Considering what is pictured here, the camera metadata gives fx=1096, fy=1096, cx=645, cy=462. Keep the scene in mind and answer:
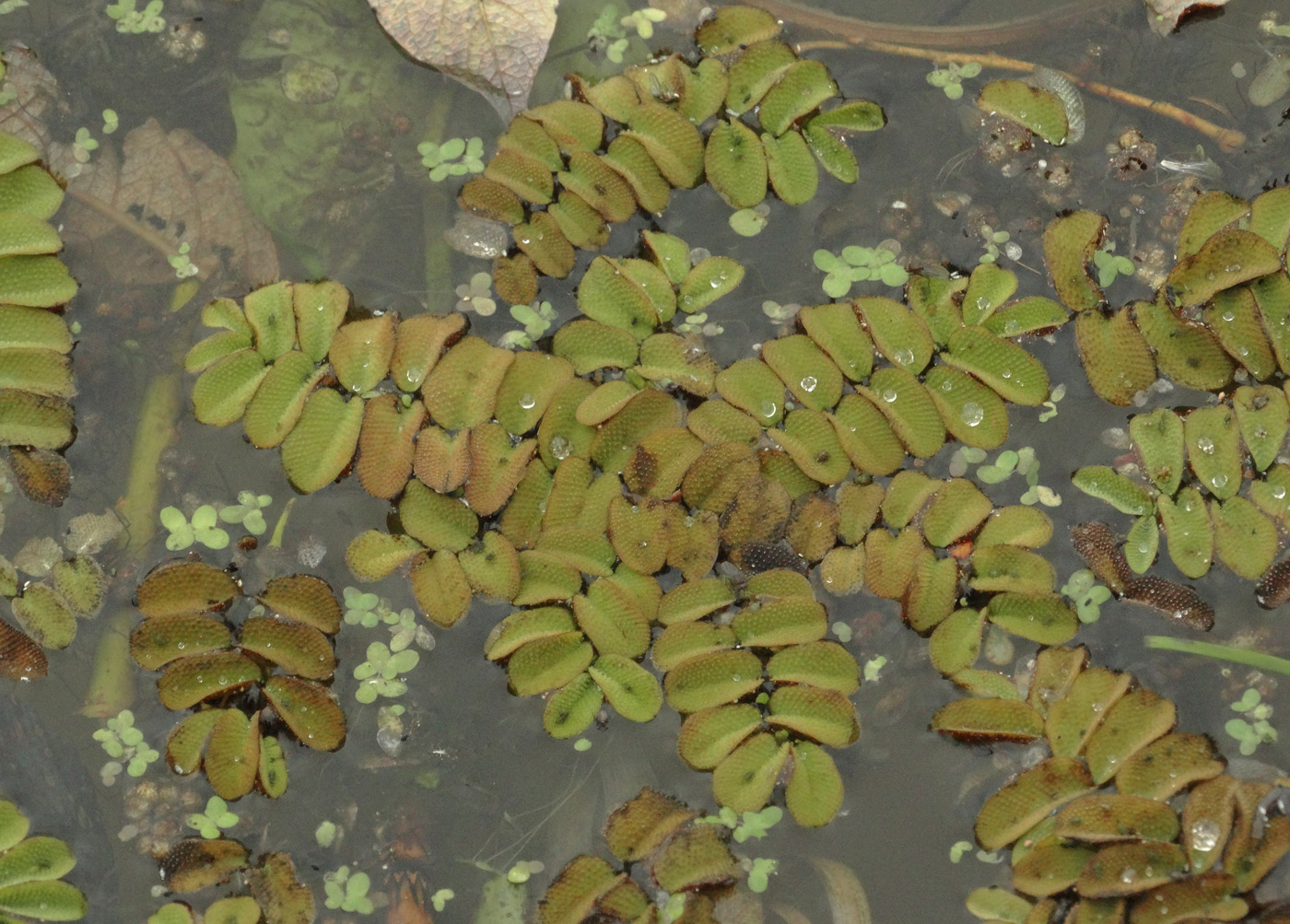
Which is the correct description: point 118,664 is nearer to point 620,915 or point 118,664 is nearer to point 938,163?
point 620,915

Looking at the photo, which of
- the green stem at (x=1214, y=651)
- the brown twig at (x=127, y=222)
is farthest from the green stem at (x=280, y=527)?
the green stem at (x=1214, y=651)

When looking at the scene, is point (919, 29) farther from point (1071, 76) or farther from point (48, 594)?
point (48, 594)

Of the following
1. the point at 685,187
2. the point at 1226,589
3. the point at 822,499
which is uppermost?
the point at 685,187

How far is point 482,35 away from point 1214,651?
2.13m

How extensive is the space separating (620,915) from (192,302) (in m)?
1.65

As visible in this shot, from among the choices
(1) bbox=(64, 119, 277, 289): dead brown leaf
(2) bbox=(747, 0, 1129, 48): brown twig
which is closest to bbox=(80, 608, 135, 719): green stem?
(1) bbox=(64, 119, 277, 289): dead brown leaf

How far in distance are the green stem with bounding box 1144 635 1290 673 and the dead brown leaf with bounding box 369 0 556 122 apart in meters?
1.87

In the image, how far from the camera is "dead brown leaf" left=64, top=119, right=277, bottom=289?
2482mm

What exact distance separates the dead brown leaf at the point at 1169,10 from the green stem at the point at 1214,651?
1.41m

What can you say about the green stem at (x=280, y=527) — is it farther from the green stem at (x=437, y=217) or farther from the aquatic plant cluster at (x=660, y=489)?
the green stem at (x=437, y=217)

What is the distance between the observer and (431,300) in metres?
2.48

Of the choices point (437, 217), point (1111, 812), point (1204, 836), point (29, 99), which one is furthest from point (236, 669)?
point (1204, 836)

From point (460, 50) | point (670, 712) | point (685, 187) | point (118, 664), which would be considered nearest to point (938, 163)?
point (685, 187)

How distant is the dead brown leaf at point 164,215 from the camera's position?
2.48 m
